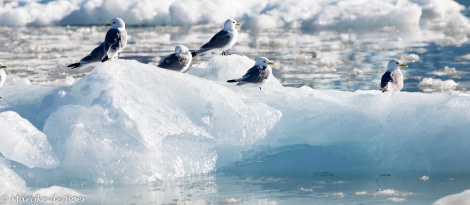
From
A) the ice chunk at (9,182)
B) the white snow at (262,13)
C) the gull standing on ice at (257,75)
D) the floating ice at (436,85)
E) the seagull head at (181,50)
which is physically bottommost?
the ice chunk at (9,182)

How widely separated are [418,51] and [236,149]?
9.23 m

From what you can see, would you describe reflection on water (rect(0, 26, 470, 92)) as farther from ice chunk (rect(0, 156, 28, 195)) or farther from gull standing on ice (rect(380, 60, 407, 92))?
ice chunk (rect(0, 156, 28, 195))

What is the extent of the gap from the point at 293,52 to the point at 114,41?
831 centimetres

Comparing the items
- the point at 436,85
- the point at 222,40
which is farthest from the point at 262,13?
the point at 222,40

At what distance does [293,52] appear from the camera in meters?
15.4

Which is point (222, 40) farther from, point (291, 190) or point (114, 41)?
point (291, 190)

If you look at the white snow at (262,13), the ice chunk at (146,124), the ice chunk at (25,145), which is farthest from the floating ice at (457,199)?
the white snow at (262,13)

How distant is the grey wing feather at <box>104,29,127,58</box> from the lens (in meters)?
7.28

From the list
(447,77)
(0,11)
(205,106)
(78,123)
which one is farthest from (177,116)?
(0,11)

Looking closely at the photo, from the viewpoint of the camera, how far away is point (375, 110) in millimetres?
6375

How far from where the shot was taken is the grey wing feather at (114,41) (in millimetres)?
7279

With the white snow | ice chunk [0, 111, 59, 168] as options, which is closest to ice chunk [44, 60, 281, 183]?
ice chunk [0, 111, 59, 168]

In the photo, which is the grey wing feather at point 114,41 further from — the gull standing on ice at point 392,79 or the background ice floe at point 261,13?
the background ice floe at point 261,13

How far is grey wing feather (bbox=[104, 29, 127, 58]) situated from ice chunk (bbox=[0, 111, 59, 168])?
1532mm
